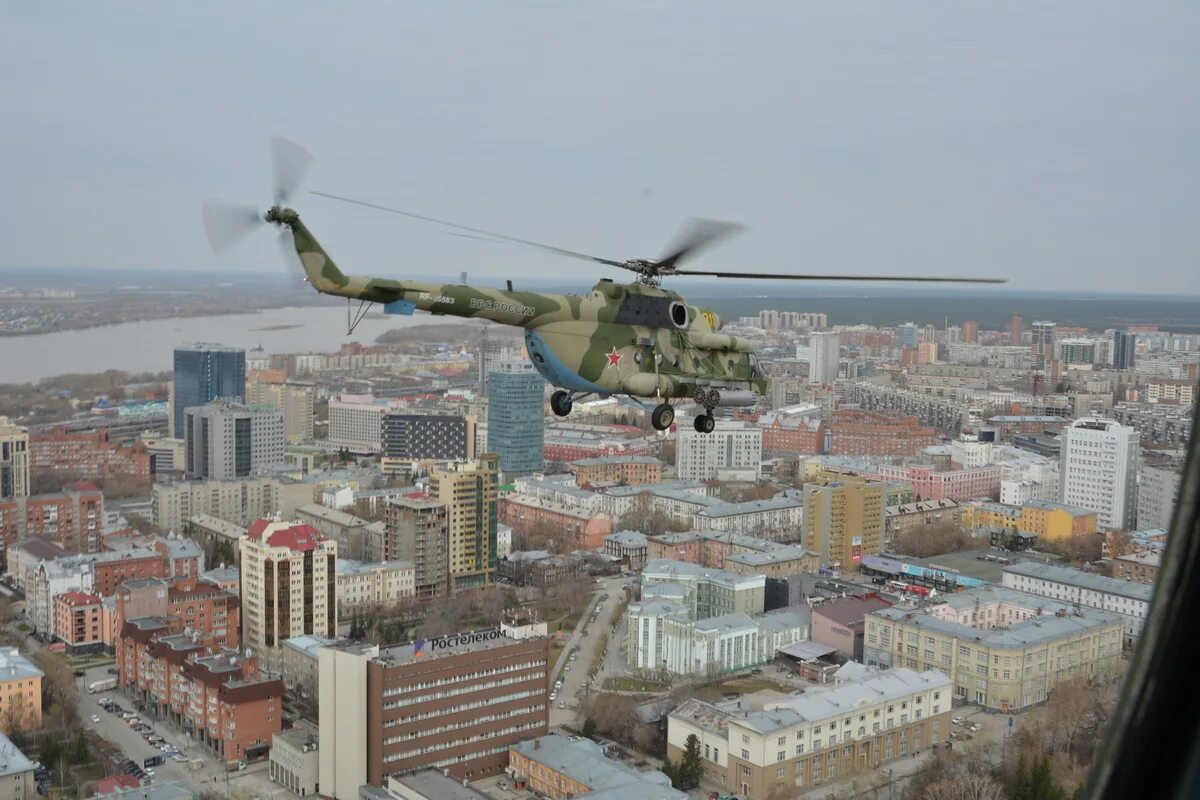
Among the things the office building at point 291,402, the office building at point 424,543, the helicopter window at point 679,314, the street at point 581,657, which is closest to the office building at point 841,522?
the street at point 581,657

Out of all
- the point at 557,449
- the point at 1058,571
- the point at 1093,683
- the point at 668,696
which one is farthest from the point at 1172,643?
the point at 557,449

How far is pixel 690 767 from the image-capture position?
5.55 metres

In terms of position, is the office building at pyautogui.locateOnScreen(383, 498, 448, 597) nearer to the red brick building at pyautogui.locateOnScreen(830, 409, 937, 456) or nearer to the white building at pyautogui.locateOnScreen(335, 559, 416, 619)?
the white building at pyautogui.locateOnScreen(335, 559, 416, 619)

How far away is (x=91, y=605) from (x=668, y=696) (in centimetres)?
356

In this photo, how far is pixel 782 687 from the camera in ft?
22.9

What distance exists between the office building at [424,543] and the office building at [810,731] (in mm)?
3401

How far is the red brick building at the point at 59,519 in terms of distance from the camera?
32.7 feet

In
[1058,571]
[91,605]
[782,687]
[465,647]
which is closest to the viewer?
[465,647]

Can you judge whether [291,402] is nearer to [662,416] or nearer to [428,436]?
[428,436]

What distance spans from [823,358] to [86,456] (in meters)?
13.3

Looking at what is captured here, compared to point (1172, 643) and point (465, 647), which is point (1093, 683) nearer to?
point (465, 647)

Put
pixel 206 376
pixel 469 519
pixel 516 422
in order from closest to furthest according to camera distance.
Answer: pixel 469 519 < pixel 516 422 < pixel 206 376

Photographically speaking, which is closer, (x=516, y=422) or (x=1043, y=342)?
(x=516, y=422)

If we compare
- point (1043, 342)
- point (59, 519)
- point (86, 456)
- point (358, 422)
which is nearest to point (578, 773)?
point (59, 519)
